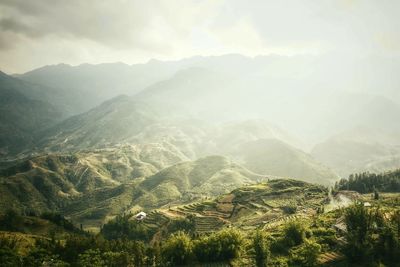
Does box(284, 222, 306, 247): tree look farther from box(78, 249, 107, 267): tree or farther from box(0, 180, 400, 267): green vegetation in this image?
box(78, 249, 107, 267): tree

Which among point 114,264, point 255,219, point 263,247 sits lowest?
point 255,219

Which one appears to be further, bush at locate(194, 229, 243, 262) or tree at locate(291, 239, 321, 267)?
bush at locate(194, 229, 243, 262)

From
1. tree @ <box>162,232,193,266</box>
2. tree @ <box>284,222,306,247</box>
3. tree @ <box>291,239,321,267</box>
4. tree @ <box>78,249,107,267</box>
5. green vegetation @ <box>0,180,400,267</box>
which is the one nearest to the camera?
tree @ <box>291,239,321,267</box>

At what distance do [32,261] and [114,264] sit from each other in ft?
94.7

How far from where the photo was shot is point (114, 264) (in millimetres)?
101812

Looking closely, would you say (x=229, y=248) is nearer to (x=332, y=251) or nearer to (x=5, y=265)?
(x=332, y=251)

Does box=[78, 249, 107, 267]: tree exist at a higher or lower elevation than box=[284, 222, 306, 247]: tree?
lower

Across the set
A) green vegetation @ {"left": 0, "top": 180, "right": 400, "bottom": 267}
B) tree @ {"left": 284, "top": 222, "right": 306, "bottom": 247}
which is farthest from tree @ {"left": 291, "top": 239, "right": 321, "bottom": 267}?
tree @ {"left": 284, "top": 222, "right": 306, "bottom": 247}

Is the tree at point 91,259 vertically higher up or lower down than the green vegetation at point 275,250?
lower down

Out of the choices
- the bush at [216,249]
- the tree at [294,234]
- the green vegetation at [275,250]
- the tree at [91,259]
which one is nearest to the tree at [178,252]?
the green vegetation at [275,250]

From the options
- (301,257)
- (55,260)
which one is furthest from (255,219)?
(55,260)

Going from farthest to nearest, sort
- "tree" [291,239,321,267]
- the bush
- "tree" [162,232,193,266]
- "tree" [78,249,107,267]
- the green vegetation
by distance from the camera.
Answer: the bush, "tree" [162,232,193,266], "tree" [78,249,107,267], the green vegetation, "tree" [291,239,321,267]

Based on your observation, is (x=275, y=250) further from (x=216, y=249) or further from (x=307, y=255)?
(x=216, y=249)

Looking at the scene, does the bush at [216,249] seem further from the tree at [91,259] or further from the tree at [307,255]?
the tree at [91,259]
